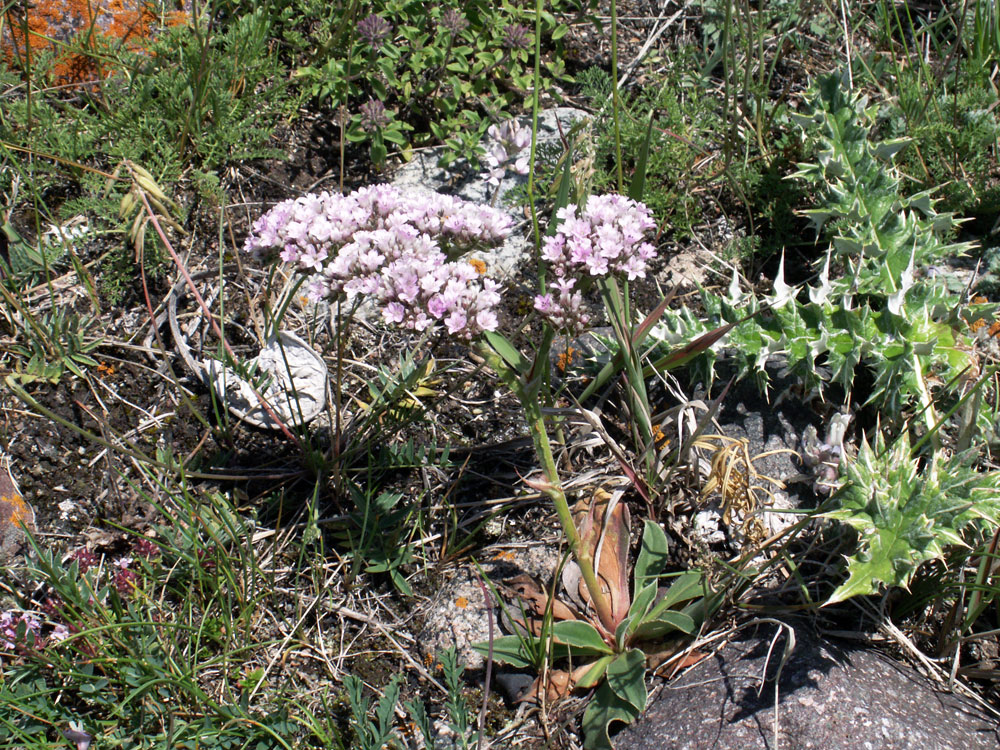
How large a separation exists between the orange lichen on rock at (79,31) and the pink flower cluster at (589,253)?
2.63 metres

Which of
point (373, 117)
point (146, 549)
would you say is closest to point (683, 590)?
point (146, 549)

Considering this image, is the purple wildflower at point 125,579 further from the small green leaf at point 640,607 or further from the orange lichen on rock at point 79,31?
the orange lichen on rock at point 79,31

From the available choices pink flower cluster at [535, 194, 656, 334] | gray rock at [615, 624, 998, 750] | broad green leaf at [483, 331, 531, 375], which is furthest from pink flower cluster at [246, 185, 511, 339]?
gray rock at [615, 624, 998, 750]

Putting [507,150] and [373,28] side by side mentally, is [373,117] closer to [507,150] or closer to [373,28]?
[373,28]

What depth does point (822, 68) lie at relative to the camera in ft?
13.1

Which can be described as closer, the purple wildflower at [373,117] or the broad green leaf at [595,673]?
the broad green leaf at [595,673]

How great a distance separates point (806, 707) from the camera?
6.47ft

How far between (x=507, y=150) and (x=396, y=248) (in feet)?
5.33

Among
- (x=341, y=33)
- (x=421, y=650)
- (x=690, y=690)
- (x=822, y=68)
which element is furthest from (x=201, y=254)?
(x=822, y=68)

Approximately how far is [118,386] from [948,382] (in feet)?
10.4

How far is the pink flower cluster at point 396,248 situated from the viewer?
1887 millimetres

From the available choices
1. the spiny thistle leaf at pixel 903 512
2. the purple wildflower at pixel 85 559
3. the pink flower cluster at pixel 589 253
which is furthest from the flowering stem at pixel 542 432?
the purple wildflower at pixel 85 559

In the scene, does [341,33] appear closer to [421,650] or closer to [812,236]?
[812,236]

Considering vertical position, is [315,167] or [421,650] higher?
[315,167]
